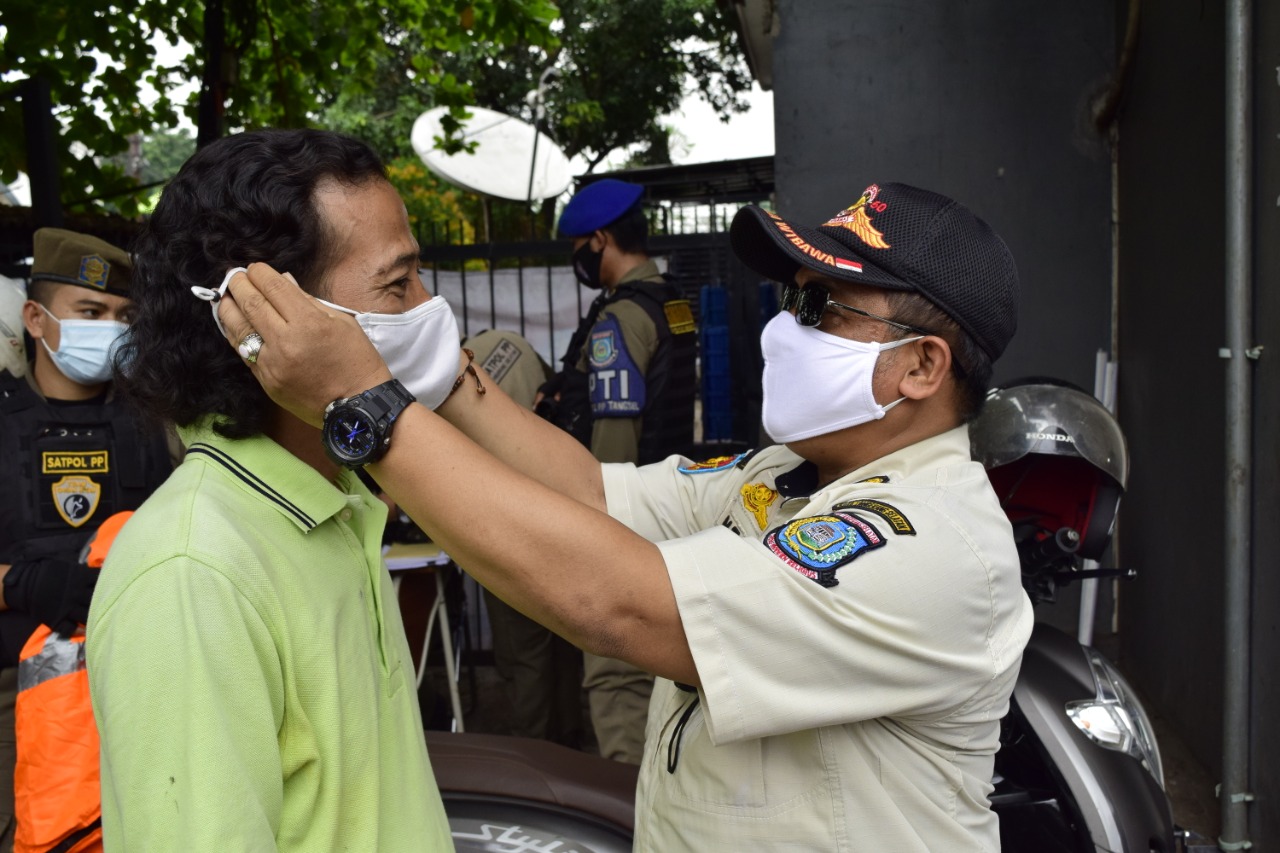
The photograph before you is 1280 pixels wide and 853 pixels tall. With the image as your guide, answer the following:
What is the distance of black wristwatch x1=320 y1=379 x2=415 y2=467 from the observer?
1.20 metres

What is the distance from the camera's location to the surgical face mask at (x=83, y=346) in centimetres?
277

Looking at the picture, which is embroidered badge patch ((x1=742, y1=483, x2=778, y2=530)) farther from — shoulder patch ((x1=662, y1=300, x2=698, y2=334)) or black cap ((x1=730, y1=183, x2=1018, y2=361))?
shoulder patch ((x1=662, y1=300, x2=698, y2=334))

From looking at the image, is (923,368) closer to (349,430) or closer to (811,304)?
(811,304)

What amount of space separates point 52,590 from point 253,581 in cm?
149

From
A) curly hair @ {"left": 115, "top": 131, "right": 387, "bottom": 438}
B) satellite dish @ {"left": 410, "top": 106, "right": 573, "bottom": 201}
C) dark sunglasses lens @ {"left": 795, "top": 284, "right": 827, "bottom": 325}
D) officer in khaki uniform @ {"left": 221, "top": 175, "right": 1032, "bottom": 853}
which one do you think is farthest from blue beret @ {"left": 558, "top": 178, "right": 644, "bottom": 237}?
satellite dish @ {"left": 410, "top": 106, "right": 573, "bottom": 201}

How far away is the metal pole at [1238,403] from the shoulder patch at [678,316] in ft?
6.83

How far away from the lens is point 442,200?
646 inches

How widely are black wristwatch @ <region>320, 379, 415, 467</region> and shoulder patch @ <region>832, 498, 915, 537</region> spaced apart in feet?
2.15

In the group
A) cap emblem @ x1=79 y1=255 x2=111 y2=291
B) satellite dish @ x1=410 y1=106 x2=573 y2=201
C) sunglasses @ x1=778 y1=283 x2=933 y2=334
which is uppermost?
satellite dish @ x1=410 y1=106 x2=573 y2=201

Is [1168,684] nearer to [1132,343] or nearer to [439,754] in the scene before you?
[1132,343]

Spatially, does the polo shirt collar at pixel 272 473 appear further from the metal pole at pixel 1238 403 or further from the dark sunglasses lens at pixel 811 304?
the metal pole at pixel 1238 403

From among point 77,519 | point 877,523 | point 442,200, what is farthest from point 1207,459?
point 442,200

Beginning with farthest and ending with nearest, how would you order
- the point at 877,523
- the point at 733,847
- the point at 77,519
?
the point at 77,519 → the point at 733,847 → the point at 877,523

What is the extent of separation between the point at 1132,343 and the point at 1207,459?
959mm
